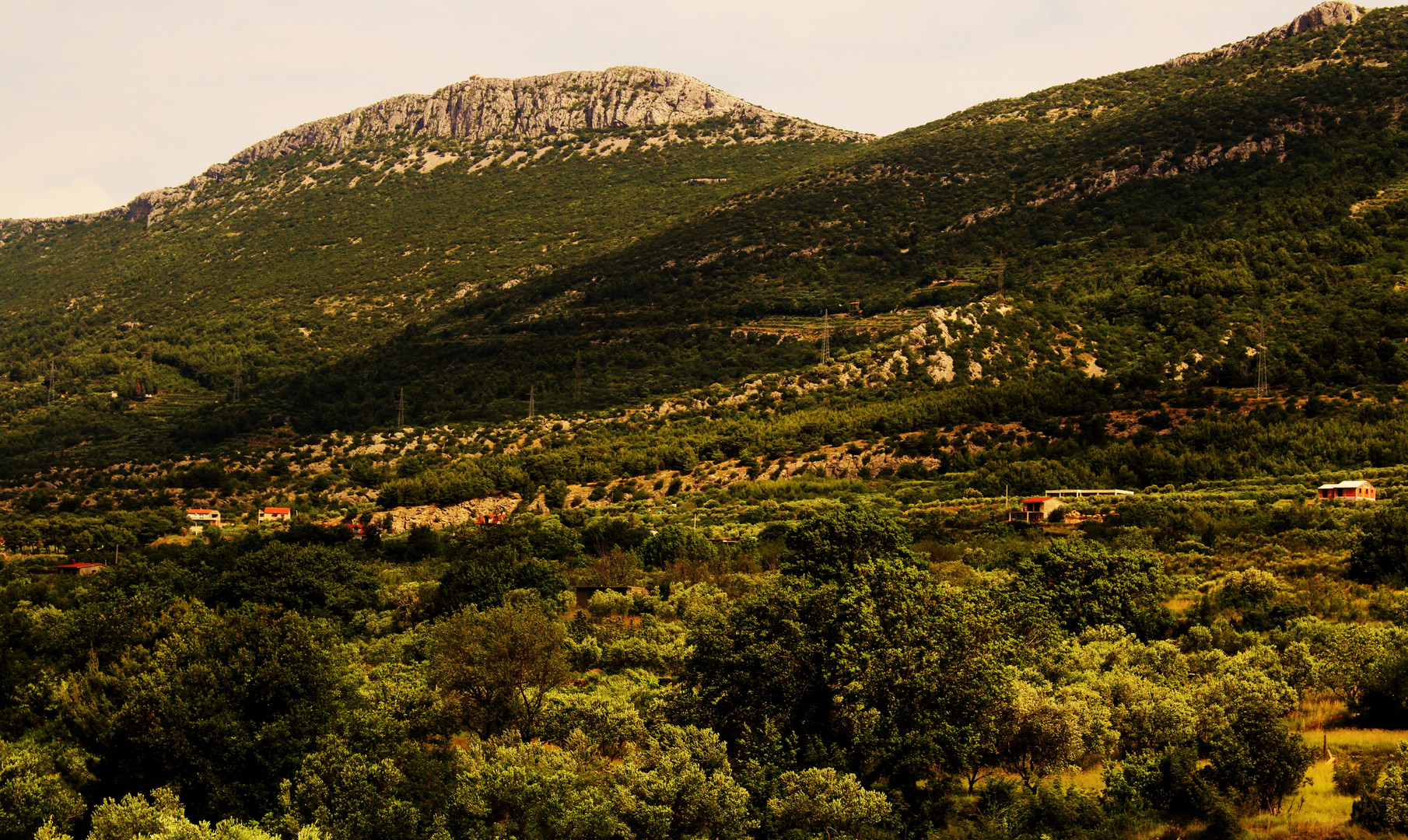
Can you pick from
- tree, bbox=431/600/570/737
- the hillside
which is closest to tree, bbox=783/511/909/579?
tree, bbox=431/600/570/737

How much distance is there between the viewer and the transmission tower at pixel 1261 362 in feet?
220

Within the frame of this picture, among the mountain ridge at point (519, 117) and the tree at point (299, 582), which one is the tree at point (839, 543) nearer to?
the tree at point (299, 582)

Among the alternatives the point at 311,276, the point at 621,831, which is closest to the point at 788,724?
the point at 621,831

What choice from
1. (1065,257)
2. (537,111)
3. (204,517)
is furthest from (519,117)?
(204,517)

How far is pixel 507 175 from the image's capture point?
16200 centimetres

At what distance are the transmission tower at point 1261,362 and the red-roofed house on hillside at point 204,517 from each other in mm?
61651

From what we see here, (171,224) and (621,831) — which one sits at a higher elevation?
(171,224)

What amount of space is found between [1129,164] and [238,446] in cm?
8511

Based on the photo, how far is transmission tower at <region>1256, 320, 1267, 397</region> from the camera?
220ft

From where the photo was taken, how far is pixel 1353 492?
47.1m

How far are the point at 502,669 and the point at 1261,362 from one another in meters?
56.5

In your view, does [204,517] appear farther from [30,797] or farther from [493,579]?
[30,797]

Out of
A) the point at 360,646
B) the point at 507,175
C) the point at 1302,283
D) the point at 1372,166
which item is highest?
the point at 507,175

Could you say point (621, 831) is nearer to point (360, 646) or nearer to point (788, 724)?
point (788, 724)
